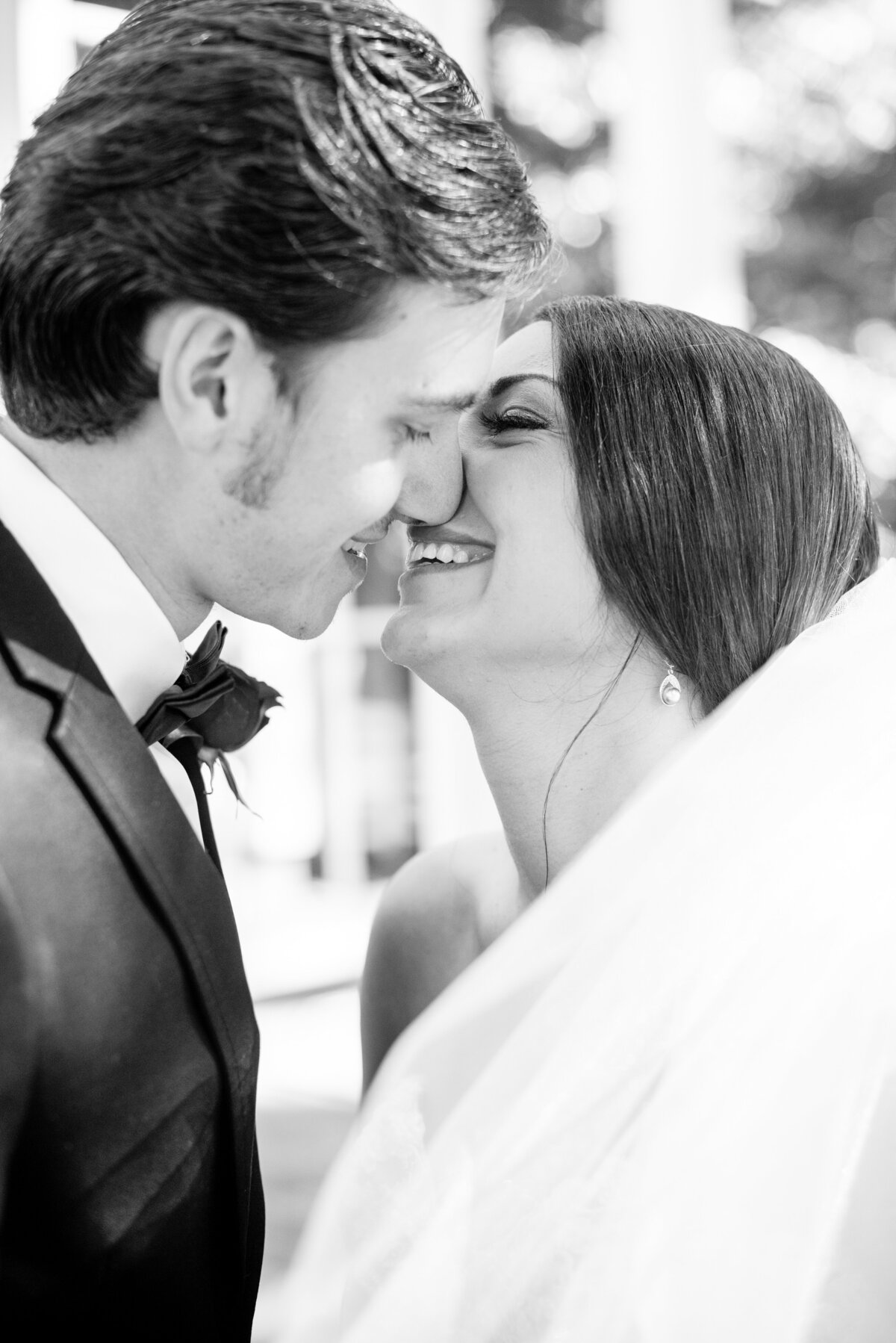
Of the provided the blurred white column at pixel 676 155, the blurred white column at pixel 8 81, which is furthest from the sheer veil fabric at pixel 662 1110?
the blurred white column at pixel 676 155

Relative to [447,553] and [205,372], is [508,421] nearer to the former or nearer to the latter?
[447,553]

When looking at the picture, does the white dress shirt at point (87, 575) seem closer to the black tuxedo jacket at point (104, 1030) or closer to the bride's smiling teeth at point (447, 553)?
the black tuxedo jacket at point (104, 1030)

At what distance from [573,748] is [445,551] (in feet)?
1.28

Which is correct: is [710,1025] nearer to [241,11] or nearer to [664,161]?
[241,11]

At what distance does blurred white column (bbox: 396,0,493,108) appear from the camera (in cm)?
503

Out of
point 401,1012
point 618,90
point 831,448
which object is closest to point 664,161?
point 618,90

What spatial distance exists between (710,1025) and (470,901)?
40.5 inches

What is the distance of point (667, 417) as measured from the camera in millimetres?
2162

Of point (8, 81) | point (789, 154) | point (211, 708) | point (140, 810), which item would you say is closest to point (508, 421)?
point (211, 708)

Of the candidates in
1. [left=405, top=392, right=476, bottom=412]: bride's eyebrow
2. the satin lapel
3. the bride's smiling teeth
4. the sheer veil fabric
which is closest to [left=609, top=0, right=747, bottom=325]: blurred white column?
the bride's smiling teeth

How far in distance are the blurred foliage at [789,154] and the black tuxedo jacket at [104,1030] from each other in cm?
644

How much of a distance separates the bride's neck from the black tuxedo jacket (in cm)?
74

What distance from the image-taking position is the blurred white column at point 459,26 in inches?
198

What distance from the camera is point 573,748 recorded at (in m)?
2.29
